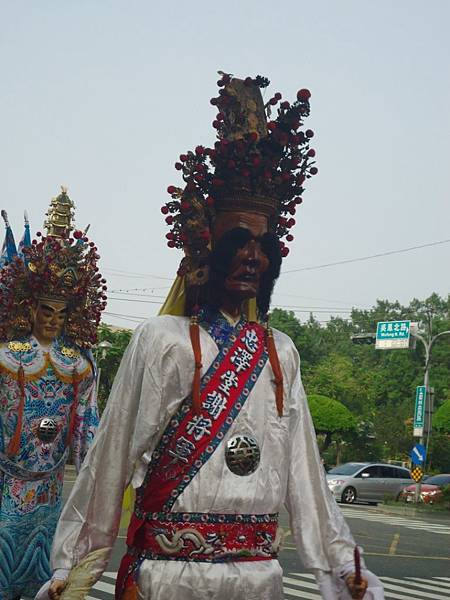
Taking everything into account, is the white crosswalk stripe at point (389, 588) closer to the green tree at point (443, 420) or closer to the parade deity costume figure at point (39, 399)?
the parade deity costume figure at point (39, 399)

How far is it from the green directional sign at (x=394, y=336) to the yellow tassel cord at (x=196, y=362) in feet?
103

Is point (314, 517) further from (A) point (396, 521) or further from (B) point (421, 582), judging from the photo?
(A) point (396, 521)

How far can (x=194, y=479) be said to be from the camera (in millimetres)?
3859

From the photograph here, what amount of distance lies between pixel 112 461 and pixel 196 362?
1.45ft

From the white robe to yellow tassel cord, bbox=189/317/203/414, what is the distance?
0.03 meters

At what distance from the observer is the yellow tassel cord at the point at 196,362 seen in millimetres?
3945

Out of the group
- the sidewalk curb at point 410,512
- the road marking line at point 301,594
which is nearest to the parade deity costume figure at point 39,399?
the road marking line at point 301,594

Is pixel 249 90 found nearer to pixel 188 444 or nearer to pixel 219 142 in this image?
pixel 219 142

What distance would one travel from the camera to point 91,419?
7707 mm

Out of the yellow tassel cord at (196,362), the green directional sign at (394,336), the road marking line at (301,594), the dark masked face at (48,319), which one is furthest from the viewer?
the green directional sign at (394,336)

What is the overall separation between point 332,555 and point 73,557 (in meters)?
0.87

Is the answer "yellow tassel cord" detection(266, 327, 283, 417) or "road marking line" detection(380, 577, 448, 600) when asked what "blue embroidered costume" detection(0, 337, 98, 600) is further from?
"road marking line" detection(380, 577, 448, 600)

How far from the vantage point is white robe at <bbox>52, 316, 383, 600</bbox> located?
3857 millimetres

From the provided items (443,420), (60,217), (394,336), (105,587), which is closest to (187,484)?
(60,217)
